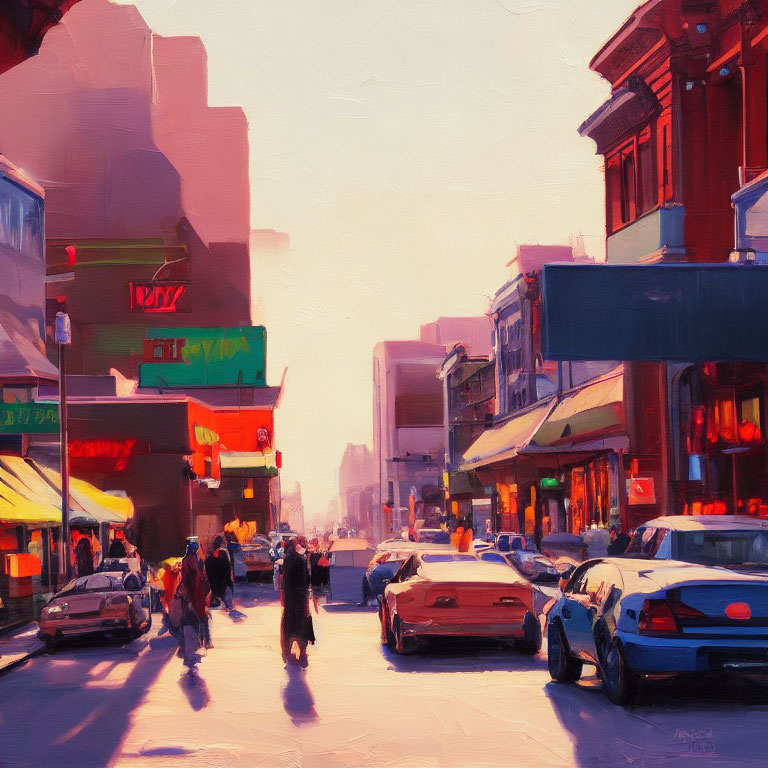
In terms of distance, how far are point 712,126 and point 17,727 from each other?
26.2m

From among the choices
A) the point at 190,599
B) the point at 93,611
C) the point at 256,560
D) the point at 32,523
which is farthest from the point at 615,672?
the point at 256,560

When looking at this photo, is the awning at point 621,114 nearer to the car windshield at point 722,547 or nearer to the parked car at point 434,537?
the parked car at point 434,537

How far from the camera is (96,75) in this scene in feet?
313

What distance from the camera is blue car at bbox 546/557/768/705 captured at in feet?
40.6

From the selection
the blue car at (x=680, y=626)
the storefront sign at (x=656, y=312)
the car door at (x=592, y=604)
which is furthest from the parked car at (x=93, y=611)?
the blue car at (x=680, y=626)

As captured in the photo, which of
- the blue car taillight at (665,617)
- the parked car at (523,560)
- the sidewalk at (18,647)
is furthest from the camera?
the parked car at (523,560)

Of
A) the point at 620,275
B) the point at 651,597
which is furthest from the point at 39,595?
the point at 651,597

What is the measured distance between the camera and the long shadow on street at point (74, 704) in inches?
439

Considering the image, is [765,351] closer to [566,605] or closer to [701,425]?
[701,425]

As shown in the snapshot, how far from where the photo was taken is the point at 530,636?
62.6 feet

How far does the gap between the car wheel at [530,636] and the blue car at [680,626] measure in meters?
5.38

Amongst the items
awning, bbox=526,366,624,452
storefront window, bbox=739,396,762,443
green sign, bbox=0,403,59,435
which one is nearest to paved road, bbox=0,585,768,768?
green sign, bbox=0,403,59,435

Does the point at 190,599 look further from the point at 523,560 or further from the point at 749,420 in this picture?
the point at 523,560

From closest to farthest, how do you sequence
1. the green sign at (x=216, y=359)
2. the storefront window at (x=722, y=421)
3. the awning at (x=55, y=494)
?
the awning at (x=55, y=494) → the storefront window at (x=722, y=421) → the green sign at (x=216, y=359)
